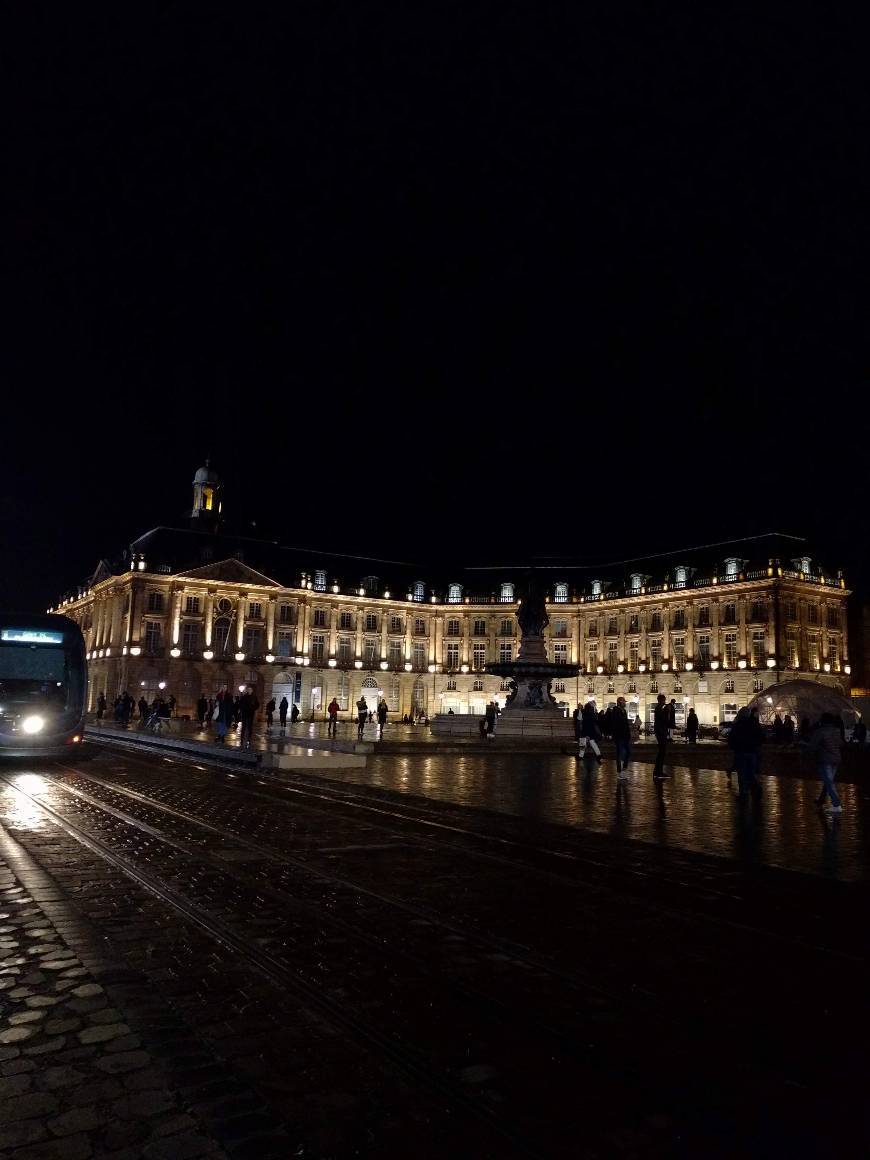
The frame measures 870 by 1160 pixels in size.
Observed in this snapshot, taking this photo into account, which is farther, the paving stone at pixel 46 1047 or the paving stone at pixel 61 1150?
the paving stone at pixel 46 1047

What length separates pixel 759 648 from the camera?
76.1m

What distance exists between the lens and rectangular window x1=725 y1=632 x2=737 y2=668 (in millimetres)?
77875

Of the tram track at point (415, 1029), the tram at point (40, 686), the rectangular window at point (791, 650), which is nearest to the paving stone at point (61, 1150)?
the tram track at point (415, 1029)

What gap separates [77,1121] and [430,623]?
306 ft

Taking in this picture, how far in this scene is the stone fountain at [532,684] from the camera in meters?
43.8

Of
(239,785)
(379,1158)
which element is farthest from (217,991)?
(239,785)

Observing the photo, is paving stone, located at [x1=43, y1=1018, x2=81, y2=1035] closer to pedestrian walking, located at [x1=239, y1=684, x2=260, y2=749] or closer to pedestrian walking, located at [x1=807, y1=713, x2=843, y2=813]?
pedestrian walking, located at [x1=807, y1=713, x2=843, y2=813]

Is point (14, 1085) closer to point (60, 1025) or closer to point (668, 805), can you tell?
point (60, 1025)

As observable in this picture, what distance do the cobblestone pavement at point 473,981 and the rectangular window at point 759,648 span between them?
6644cm

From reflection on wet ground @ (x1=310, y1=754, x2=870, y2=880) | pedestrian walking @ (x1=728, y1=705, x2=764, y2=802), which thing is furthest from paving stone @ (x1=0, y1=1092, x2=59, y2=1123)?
pedestrian walking @ (x1=728, y1=705, x2=764, y2=802)

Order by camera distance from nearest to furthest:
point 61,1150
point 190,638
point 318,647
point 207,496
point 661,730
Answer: point 61,1150 < point 661,730 < point 190,638 < point 318,647 < point 207,496

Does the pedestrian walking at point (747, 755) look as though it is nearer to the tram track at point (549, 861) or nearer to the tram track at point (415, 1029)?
the tram track at point (549, 861)

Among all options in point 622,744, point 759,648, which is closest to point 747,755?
point 622,744

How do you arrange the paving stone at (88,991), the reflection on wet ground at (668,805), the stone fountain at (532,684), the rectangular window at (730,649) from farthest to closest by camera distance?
1. the rectangular window at (730,649)
2. the stone fountain at (532,684)
3. the reflection on wet ground at (668,805)
4. the paving stone at (88,991)
